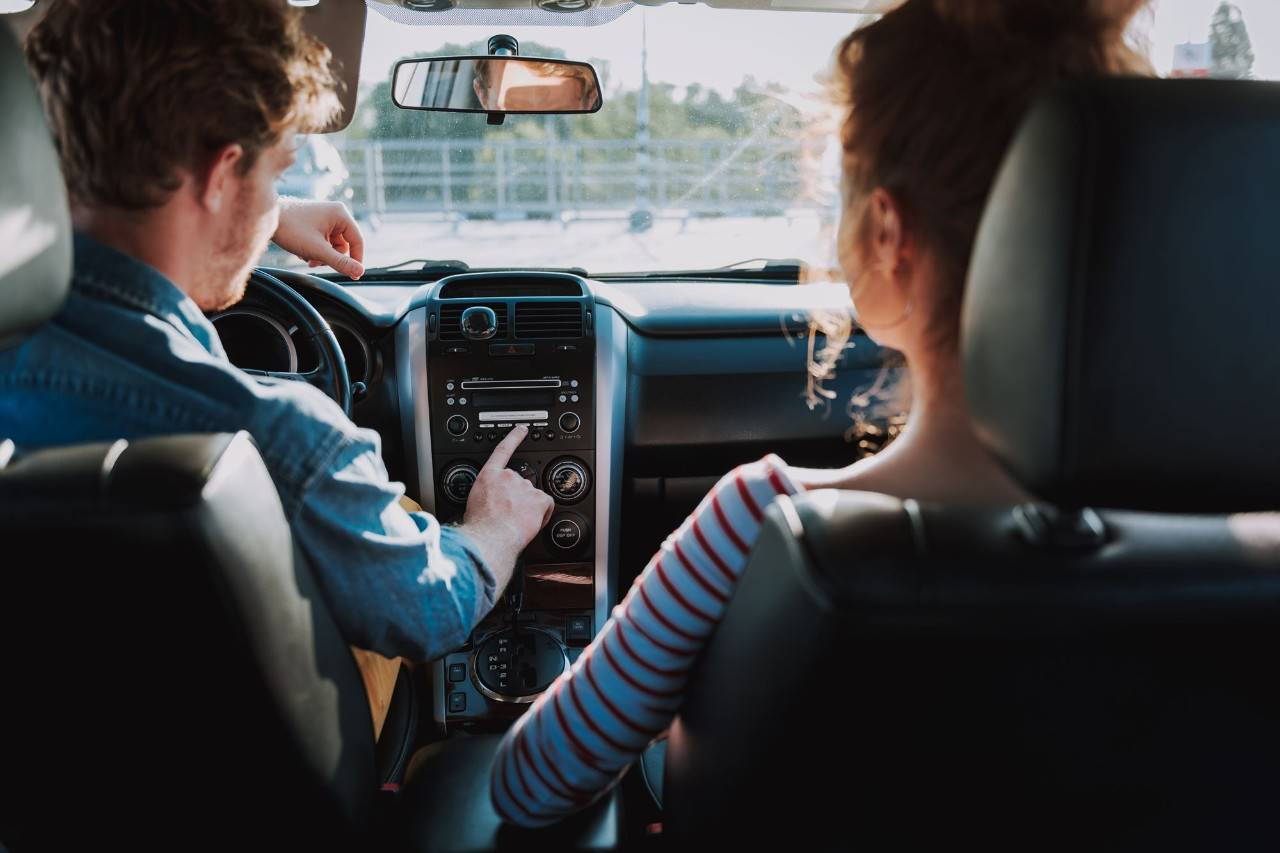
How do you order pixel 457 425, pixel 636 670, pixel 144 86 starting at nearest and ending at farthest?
pixel 636 670
pixel 144 86
pixel 457 425

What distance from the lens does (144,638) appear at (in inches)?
44.4

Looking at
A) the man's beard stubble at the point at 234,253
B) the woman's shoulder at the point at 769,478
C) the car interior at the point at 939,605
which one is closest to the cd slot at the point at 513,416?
the man's beard stubble at the point at 234,253

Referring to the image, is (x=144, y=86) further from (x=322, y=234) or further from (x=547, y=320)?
(x=547, y=320)

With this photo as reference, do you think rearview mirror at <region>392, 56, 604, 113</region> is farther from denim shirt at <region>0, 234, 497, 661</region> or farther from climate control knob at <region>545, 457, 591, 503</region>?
denim shirt at <region>0, 234, 497, 661</region>

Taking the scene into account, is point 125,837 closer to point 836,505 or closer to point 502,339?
point 836,505

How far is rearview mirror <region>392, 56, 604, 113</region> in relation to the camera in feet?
9.55

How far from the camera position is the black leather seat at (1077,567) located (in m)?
0.87

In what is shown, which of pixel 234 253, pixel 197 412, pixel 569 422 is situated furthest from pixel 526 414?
pixel 197 412

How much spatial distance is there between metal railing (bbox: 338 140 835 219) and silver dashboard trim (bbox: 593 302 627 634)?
0.97 m

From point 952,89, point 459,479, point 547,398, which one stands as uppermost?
point 952,89

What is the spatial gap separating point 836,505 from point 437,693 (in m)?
2.29

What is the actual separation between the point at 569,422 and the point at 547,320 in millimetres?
315

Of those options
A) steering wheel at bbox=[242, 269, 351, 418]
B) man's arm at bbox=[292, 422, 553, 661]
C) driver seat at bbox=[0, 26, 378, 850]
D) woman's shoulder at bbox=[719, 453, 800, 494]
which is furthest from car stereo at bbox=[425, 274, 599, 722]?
woman's shoulder at bbox=[719, 453, 800, 494]

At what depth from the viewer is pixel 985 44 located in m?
1.07
